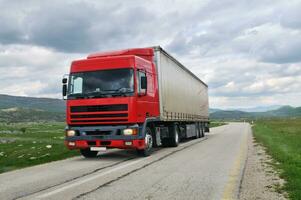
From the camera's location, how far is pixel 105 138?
47.4ft

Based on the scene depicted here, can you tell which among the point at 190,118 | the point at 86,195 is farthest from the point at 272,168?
the point at 190,118

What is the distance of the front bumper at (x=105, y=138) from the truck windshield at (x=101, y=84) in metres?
1.12

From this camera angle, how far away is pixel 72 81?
15.0 metres

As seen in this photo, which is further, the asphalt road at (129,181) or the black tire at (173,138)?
the black tire at (173,138)

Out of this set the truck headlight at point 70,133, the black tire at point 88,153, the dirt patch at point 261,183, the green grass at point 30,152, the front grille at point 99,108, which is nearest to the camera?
the dirt patch at point 261,183

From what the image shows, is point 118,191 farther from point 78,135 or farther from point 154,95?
point 154,95

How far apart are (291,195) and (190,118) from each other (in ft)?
61.9

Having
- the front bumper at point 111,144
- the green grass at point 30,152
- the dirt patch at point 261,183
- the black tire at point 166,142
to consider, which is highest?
the front bumper at point 111,144

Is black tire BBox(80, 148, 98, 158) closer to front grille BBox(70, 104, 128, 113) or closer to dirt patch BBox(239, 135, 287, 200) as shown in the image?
front grille BBox(70, 104, 128, 113)

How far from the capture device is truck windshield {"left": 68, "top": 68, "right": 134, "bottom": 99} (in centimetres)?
1434

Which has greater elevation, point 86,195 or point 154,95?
point 154,95

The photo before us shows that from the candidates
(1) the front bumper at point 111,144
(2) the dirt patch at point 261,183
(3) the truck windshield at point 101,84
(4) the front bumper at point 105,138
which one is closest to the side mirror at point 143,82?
(3) the truck windshield at point 101,84

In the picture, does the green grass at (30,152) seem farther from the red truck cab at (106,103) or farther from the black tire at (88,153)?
the red truck cab at (106,103)

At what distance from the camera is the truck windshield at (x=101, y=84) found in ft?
47.1
